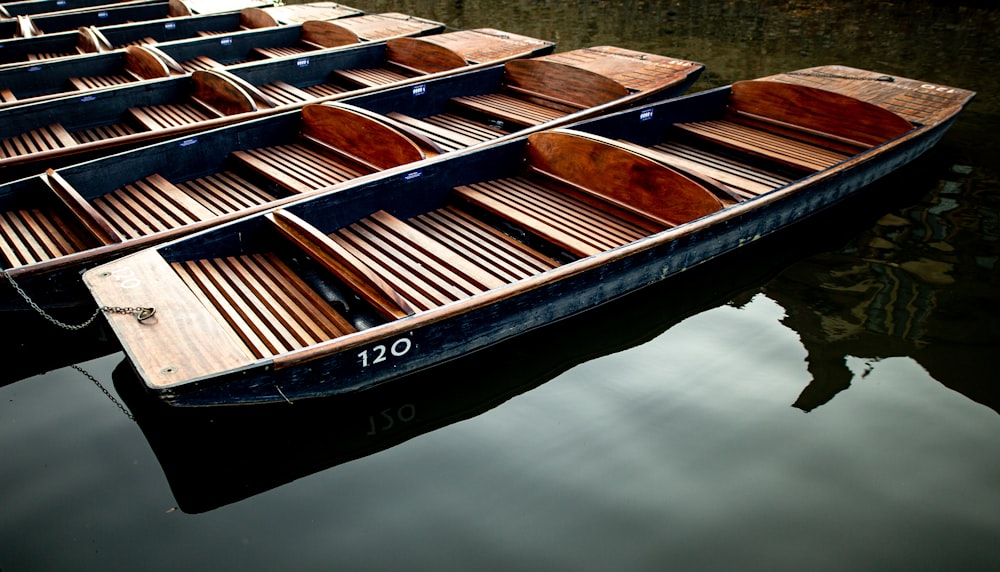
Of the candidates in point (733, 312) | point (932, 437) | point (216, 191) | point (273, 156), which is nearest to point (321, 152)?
point (273, 156)

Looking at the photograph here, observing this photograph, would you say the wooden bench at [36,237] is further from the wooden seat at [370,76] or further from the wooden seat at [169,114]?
the wooden seat at [370,76]

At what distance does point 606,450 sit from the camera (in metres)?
3.82

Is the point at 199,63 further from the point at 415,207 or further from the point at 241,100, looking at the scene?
the point at 415,207

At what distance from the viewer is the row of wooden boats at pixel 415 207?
3670mm

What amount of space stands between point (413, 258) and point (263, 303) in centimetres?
98

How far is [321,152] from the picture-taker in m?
6.01

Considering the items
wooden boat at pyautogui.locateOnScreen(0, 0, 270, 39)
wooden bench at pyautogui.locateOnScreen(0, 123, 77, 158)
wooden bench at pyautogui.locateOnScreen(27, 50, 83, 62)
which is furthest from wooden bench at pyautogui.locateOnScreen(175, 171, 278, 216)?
wooden boat at pyautogui.locateOnScreen(0, 0, 270, 39)

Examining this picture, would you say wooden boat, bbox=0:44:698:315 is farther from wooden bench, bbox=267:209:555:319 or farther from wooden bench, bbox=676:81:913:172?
wooden bench, bbox=676:81:913:172

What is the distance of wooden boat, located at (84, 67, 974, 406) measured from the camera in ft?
11.5

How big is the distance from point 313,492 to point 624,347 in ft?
6.83

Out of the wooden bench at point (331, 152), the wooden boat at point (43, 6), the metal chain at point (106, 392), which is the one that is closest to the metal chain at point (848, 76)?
the wooden bench at point (331, 152)

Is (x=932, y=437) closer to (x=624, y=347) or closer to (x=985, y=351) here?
(x=985, y=351)

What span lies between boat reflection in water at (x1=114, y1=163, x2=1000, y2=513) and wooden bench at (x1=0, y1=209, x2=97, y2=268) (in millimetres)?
802

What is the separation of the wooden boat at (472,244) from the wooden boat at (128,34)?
212 inches
